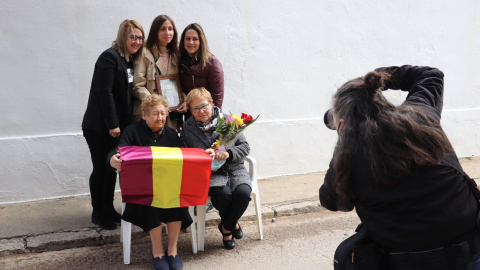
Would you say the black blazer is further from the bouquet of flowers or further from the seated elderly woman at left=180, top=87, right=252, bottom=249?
the bouquet of flowers

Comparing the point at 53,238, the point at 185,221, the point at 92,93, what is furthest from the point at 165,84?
the point at 53,238

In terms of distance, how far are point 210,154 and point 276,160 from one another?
251 centimetres

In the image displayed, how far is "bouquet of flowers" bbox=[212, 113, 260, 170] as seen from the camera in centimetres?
438

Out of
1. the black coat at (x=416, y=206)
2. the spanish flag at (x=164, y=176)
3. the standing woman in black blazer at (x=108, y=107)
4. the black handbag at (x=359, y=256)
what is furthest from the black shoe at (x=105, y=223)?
the black coat at (x=416, y=206)

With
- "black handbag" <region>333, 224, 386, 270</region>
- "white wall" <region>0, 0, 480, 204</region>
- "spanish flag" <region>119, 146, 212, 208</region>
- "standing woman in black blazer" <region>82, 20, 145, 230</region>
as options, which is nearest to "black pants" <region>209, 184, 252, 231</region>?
A: "spanish flag" <region>119, 146, 212, 208</region>

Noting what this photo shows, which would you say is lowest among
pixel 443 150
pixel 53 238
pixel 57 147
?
pixel 53 238

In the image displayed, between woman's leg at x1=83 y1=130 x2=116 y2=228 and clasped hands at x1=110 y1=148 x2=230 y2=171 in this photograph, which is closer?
clasped hands at x1=110 y1=148 x2=230 y2=171

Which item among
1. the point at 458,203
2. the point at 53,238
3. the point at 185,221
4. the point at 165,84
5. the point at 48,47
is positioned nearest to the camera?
the point at 458,203

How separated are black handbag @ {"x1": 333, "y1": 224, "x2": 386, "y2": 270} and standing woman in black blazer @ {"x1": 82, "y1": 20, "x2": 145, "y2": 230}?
287cm

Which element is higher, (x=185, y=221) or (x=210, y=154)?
(x=210, y=154)

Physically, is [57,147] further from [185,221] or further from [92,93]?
[185,221]

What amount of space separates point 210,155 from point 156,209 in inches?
24.6

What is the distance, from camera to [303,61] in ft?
22.2

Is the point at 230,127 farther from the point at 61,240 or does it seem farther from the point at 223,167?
the point at 61,240
